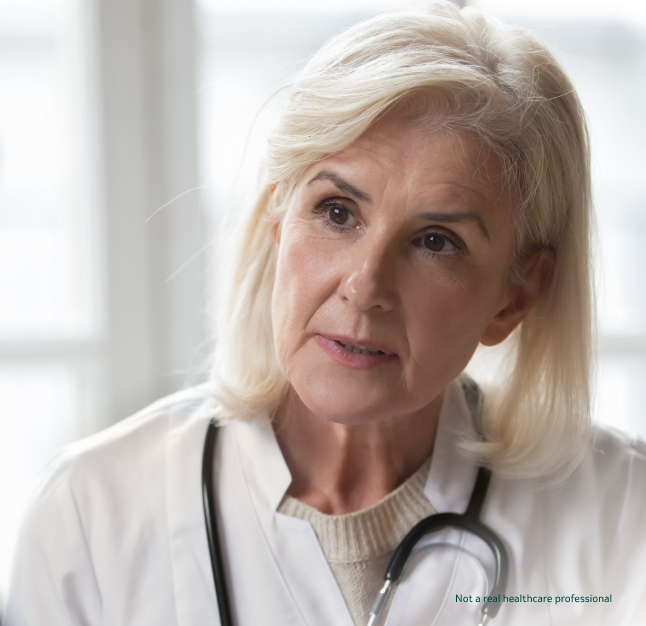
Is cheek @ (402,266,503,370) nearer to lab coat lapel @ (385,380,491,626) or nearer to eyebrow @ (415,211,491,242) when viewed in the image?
eyebrow @ (415,211,491,242)

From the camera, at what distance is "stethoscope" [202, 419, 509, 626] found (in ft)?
3.02

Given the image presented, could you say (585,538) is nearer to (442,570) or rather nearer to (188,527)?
(442,570)

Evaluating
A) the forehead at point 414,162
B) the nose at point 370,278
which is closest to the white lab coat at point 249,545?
the nose at point 370,278

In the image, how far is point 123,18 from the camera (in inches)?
94.0

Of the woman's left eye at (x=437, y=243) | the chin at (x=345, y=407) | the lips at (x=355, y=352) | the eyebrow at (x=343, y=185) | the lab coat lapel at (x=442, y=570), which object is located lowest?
the lab coat lapel at (x=442, y=570)

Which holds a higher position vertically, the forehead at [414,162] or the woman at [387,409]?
the forehead at [414,162]

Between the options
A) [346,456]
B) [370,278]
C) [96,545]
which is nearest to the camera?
[370,278]

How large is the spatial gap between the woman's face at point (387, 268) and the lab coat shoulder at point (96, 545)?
1.04 feet

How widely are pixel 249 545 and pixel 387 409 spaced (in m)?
0.30

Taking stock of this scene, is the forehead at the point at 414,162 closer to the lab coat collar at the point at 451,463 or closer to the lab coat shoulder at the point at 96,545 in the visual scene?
the lab coat collar at the point at 451,463

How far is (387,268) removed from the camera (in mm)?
883

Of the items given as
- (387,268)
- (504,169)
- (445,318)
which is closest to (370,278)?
(387,268)

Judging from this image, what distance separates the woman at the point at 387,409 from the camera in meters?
0.89

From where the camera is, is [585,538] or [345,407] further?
[585,538]
